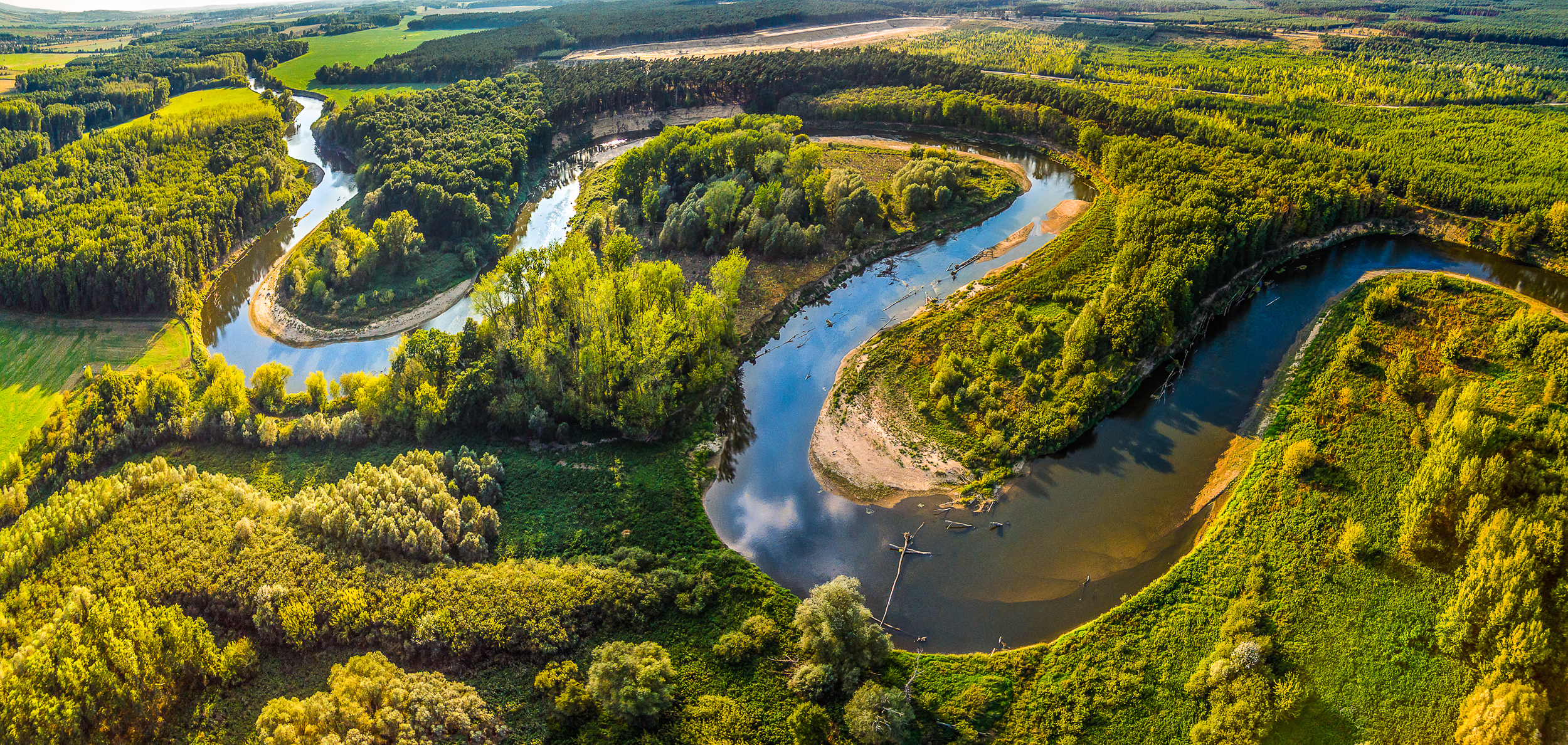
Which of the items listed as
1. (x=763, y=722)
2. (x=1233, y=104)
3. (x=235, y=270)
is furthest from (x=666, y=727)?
(x=1233, y=104)

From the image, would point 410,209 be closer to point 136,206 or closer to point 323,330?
point 323,330

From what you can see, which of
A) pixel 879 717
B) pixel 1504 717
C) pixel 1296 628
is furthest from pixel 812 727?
pixel 1504 717

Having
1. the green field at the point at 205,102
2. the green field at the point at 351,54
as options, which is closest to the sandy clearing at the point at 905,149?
the green field at the point at 351,54

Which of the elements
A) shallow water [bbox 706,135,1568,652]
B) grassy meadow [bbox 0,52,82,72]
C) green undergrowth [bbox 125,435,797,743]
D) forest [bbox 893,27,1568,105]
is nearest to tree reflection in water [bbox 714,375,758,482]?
shallow water [bbox 706,135,1568,652]

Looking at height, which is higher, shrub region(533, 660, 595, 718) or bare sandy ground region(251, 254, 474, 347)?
bare sandy ground region(251, 254, 474, 347)

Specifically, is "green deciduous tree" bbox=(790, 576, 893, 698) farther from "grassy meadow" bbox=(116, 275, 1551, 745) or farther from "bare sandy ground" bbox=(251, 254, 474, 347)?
"bare sandy ground" bbox=(251, 254, 474, 347)

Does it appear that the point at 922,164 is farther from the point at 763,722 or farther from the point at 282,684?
the point at 282,684
